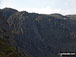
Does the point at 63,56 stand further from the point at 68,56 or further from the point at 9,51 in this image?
the point at 9,51

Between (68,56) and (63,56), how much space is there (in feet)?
19.0

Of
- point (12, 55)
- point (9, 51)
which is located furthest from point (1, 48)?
point (12, 55)

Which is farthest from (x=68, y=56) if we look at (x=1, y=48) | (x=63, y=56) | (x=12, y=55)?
(x=1, y=48)

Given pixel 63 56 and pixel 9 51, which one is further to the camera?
pixel 9 51

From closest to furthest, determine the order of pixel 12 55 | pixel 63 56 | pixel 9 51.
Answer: pixel 63 56 < pixel 12 55 < pixel 9 51

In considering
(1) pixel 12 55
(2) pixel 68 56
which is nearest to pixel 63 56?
(2) pixel 68 56

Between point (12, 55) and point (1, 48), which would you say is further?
point (1, 48)

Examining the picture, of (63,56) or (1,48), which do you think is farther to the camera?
(1,48)

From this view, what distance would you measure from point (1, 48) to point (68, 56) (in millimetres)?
50125

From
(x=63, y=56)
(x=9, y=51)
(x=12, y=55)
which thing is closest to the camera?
(x=63, y=56)

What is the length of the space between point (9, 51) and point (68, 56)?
141 ft

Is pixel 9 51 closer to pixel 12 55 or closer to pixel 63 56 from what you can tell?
pixel 12 55

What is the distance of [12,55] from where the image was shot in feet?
477

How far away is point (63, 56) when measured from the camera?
130 meters
